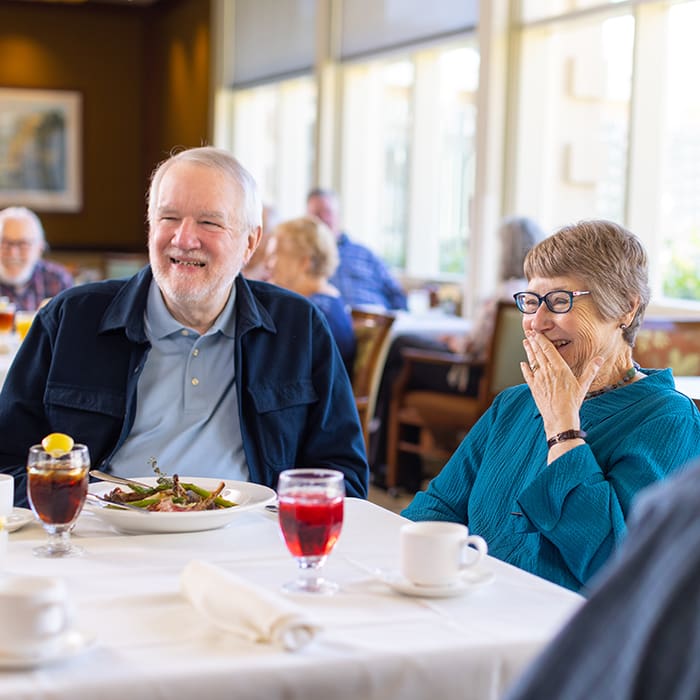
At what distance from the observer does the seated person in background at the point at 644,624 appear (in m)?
0.81

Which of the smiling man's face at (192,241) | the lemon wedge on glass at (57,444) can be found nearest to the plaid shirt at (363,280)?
the smiling man's face at (192,241)

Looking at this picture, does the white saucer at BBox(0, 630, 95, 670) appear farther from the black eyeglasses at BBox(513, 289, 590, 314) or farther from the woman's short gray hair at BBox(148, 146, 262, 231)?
the woman's short gray hair at BBox(148, 146, 262, 231)

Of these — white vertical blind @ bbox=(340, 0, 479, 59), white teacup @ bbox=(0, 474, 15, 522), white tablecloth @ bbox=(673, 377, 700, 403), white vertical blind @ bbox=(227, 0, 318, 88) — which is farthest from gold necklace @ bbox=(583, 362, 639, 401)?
white vertical blind @ bbox=(227, 0, 318, 88)

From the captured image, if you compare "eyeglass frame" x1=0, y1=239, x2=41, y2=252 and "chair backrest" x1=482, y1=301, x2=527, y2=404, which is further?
"eyeglass frame" x1=0, y1=239, x2=41, y2=252

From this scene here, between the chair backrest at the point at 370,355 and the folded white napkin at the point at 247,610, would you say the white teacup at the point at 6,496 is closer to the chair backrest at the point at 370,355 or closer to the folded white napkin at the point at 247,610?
the folded white napkin at the point at 247,610

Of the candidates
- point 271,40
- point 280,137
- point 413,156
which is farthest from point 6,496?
point 280,137

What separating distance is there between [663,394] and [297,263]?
2783mm

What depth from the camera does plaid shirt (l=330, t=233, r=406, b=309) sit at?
6.96m

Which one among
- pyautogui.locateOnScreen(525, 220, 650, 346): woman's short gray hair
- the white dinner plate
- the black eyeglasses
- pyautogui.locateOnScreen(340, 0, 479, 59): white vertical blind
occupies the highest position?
pyautogui.locateOnScreen(340, 0, 479, 59): white vertical blind

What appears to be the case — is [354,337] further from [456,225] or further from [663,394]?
[456,225]

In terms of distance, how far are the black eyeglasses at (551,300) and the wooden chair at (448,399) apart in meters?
2.71

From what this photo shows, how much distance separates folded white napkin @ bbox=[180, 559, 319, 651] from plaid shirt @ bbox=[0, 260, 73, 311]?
429 centimetres

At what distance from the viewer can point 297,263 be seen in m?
4.64

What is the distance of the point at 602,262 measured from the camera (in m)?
2.09
